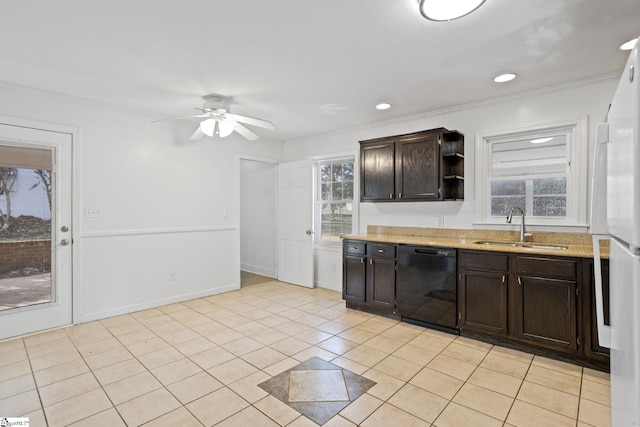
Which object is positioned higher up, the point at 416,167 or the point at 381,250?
the point at 416,167

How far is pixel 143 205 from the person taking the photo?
412cm

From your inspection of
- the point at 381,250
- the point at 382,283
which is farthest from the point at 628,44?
the point at 382,283

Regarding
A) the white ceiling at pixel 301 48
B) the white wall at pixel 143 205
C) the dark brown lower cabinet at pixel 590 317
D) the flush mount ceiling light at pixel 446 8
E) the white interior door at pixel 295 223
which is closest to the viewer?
the flush mount ceiling light at pixel 446 8

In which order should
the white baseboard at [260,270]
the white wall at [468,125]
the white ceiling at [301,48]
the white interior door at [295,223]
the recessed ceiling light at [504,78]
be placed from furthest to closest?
the white baseboard at [260,270] → the white interior door at [295,223] → the white wall at [468,125] → the recessed ceiling light at [504,78] → the white ceiling at [301,48]

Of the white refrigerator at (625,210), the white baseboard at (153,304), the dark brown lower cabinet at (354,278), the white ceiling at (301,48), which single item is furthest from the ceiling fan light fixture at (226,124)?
the white refrigerator at (625,210)

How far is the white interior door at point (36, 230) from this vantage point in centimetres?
323

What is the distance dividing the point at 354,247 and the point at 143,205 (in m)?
2.71

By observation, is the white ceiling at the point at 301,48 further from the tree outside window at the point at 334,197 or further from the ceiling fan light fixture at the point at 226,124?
the tree outside window at the point at 334,197

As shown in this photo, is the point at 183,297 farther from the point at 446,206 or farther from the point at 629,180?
the point at 629,180

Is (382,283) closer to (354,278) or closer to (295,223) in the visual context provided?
(354,278)

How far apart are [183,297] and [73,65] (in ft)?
9.76

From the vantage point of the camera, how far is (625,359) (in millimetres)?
908

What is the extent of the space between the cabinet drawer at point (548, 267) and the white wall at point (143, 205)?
3819 millimetres

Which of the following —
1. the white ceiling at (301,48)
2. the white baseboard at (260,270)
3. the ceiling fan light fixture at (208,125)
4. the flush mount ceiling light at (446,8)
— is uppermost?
the white ceiling at (301,48)
